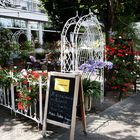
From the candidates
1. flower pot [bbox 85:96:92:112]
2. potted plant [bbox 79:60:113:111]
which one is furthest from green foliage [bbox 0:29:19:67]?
flower pot [bbox 85:96:92:112]

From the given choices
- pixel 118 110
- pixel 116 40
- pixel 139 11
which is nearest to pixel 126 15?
pixel 139 11

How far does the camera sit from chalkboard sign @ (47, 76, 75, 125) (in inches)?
162

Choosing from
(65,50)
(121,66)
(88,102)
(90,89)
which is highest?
(65,50)

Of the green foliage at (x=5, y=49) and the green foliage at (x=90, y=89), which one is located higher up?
the green foliage at (x=5, y=49)

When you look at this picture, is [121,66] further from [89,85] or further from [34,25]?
[34,25]

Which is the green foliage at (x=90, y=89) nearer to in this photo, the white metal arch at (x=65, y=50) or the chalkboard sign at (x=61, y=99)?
the chalkboard sign at (x=61, y=99)

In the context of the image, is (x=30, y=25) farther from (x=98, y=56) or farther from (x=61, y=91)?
(x=61, y=91)

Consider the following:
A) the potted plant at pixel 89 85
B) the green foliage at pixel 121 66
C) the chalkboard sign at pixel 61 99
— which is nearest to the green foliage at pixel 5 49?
the green foliage at pixel 121 66

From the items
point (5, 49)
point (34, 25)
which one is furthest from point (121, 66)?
point (34, 25)

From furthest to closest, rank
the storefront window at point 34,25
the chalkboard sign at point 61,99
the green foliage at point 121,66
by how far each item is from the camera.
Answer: the storefront window at point 34,25 < the green foliage at point 121,66 < the chalkboard sign at point 61,99

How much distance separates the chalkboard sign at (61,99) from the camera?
411 cm

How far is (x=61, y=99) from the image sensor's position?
4230 mm

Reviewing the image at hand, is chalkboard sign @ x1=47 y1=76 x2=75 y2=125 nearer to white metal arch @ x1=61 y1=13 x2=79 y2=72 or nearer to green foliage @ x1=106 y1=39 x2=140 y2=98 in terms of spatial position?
green foliage @ x1=106 y1=39 x2=140 y2=98

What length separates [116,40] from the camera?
747 cm
